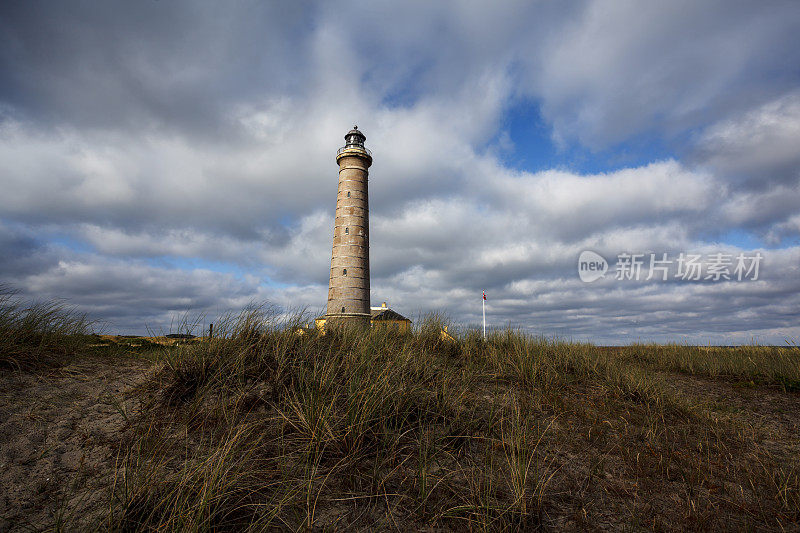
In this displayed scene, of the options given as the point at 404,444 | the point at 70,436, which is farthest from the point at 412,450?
the point at 70,436

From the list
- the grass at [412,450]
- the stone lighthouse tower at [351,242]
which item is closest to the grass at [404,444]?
the grass at [412,450]

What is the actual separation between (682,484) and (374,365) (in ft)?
13.5

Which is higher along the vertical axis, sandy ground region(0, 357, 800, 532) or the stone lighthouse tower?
the stone lighthouse tower

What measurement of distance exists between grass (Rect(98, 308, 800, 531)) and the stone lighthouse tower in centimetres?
1724

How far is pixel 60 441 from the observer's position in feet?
14.3

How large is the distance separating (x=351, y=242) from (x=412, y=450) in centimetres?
2122

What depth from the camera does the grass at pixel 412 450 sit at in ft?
10.9

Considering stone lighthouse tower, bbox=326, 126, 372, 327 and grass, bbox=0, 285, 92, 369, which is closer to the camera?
grass, bbox=0, 285, 92, 369

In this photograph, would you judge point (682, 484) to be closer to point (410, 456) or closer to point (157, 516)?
point (410, 456)

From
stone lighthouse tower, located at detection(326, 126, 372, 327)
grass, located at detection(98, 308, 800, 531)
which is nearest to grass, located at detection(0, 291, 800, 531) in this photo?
grass, located at detection(98, 308, 800, 531)

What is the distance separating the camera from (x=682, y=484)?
4379 millimetres

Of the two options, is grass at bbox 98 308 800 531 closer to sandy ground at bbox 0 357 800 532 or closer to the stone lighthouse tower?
sandy ground at bbox 0 357 800 532

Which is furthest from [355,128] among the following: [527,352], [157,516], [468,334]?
[157,516]

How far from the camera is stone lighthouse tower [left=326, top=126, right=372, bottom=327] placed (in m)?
24.5
